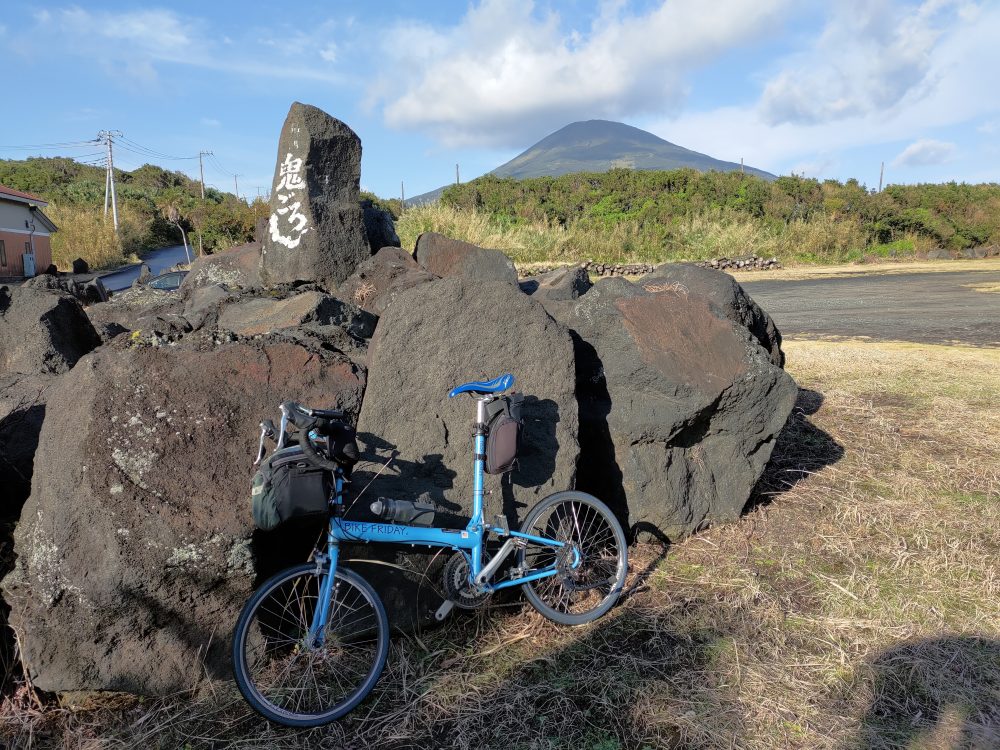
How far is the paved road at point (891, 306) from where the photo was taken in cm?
1000

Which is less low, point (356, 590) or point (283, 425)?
point (283, 425)

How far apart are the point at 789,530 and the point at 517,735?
7.05 ft

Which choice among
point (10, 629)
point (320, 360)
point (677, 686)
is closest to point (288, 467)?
point (320, 360)

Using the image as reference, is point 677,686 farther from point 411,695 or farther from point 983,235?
point 983,235

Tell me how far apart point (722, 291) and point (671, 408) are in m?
2.09

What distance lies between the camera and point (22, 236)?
31.2 m

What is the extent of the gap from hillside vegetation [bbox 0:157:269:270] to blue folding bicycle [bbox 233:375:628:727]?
62.0ft

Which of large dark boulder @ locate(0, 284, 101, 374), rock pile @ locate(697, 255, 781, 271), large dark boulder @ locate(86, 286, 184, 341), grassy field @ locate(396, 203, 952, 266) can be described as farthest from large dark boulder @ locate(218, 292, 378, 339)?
rock pile @ locate(697, 255, 781, 271)

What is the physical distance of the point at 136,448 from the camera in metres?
2.61

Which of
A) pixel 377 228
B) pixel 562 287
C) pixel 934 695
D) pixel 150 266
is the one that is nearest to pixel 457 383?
pixel 934 695

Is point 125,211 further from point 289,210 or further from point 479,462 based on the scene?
point 479,462

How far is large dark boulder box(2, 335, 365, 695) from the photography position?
2.47 metres

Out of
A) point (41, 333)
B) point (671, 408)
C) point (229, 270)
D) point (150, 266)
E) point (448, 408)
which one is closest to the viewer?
point (448, 408)

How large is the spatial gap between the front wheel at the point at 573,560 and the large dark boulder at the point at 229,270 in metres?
4.18
